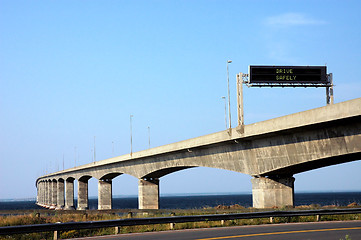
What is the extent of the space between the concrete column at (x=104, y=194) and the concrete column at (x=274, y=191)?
43358 mm

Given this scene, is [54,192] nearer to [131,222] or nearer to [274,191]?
[274,191]

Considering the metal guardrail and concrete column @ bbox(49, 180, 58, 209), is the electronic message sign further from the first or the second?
concrete column @ bbox(49, 180, 58, 209)

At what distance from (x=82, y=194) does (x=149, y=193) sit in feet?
142

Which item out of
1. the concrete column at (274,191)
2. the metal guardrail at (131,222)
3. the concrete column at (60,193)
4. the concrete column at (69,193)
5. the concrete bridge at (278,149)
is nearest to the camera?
the metal guardrail at (131,222)

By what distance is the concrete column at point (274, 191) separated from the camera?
31.0 metres

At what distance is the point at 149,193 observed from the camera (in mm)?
54125

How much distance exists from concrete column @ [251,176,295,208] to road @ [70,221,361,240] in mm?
10471

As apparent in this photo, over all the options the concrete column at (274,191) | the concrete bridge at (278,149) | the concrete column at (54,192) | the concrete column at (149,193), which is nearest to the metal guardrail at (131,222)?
the concrete bridge at (278,149)

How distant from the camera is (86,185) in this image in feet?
316

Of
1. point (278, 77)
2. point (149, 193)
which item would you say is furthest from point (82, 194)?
point (278, 77)

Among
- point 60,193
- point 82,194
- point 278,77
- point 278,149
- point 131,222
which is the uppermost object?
point 278,77

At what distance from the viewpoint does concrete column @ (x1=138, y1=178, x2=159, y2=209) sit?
53.5m

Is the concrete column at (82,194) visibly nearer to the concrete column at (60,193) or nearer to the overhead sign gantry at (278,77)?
the concrete column at (60,193)

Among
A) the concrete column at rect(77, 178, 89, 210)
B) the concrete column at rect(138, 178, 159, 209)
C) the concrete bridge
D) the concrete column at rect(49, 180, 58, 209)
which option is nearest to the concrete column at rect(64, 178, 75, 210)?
the concrete column at rect(77, 178, 89, 210)
